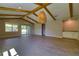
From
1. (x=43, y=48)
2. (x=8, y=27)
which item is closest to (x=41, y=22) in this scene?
(x=43, y=48)

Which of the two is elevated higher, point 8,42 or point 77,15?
point 77,15

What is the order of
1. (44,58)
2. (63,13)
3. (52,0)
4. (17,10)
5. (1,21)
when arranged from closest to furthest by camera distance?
(52,0) → (44,58) → (1,21) → (17,10) → (63,13)

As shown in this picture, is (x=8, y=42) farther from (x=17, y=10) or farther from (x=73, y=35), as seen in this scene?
(x=73, y=35)

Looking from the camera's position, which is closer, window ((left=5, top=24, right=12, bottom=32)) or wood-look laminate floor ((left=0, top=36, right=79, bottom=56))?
window ((left=5, top=24, right=12, bottom=32))

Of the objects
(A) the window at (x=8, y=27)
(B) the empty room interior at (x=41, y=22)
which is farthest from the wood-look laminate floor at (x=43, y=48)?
(A) the window at (x=8, y=27)

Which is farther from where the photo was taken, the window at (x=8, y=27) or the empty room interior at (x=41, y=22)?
the empty room interior at (x=41, y=22)

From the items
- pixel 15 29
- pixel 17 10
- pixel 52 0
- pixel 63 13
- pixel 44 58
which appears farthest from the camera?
pixel 63 13

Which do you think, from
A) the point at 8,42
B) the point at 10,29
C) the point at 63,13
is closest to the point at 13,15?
the point at 10,29

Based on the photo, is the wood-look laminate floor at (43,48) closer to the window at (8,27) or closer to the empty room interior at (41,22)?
the empty room interior at (41,22)

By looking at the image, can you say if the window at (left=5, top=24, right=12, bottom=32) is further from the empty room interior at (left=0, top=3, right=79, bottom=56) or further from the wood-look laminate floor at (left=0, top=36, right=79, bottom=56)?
the wood-look laminate floor at (left=0, top=36, right=79, bottom=56)

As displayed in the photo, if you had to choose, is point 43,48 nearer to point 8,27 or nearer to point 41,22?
point 41,22

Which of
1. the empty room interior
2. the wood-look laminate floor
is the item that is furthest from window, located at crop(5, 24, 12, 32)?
the wood-look laminate floor

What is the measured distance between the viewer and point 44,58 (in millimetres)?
1275

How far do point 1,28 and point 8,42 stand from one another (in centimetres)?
221
